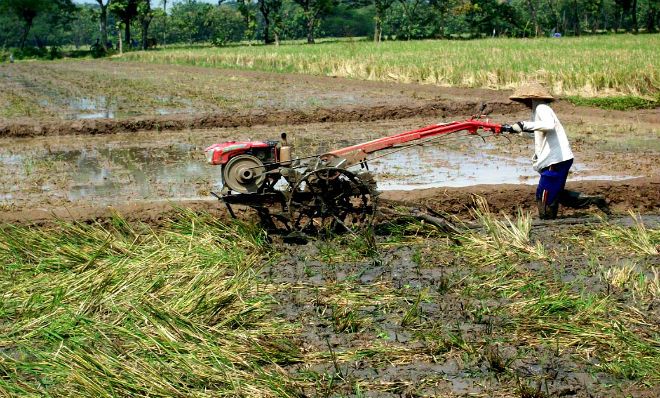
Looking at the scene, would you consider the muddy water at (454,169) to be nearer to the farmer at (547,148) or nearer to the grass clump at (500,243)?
the farmer at (547,148)

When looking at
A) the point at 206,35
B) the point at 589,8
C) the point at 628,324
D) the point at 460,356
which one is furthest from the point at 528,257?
the point at 206,35

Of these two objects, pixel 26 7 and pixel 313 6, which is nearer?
pixel 26 7

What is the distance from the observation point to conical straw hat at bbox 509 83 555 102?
680 centimetres

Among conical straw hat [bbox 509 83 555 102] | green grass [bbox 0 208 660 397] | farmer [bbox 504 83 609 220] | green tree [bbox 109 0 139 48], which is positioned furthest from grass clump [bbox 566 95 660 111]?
green tree [bbox 109 0 139 48]

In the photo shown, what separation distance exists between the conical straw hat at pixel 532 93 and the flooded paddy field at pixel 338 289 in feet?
3.23

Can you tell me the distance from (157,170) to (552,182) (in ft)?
16.5

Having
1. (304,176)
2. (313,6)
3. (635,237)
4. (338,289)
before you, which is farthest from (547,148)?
(313,6)

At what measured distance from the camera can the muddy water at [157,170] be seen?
28.5ft

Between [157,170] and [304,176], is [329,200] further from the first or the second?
[157,170]

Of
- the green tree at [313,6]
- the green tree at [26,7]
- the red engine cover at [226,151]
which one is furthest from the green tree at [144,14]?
the red engine cover at [226,151]

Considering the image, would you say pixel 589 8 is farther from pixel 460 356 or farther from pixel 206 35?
pixel 460 356

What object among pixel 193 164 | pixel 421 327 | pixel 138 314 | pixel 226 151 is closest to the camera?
pixel 138 314

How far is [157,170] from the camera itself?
9.88 meters

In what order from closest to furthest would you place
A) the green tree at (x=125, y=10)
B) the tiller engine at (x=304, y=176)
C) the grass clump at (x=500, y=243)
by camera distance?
the grass clump at (x=500, y=243) → the tiller engine at (x=304, y=176) → the green tree at (x=125, y=10)
